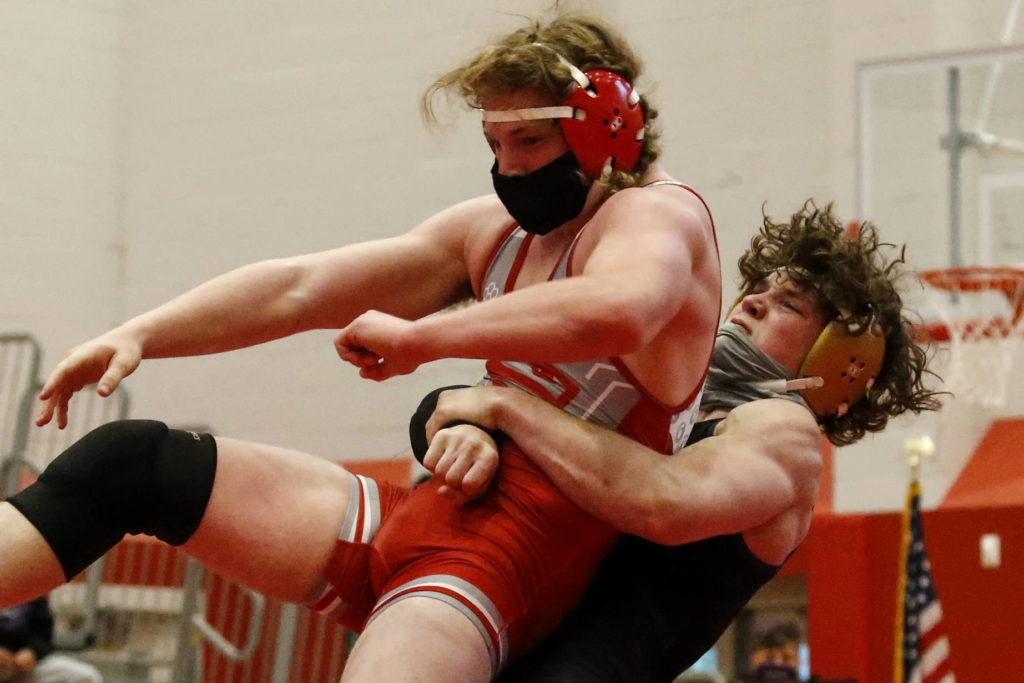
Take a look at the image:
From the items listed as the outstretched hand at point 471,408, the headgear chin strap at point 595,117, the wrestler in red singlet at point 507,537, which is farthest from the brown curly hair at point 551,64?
the outstretched hand at point 471,408

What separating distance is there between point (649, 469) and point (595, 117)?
22.1 inches

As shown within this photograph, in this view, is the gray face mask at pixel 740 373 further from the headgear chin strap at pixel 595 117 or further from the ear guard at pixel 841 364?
the headgear chin strap at pixel 595 117

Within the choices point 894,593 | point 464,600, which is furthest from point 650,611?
point 894,593

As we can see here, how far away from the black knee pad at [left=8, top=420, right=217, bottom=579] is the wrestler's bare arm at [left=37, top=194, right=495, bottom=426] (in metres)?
0.12

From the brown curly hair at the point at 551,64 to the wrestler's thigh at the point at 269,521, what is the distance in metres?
0.67

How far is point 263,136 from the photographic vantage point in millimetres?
8273

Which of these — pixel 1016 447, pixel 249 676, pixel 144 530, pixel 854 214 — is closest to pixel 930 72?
pixel 854 214

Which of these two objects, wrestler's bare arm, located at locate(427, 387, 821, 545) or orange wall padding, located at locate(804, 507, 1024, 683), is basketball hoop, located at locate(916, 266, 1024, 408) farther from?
wrestler's bare arm, located at locate(427, 387, 821, 545)

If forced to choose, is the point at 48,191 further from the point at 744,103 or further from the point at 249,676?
the point at 744,103

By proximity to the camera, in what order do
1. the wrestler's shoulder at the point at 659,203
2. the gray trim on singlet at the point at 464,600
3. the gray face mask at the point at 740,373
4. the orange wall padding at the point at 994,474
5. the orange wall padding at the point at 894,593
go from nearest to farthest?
the gray trim on singlet at the point at 464,600, the wrestler's shoulder at the point at 659,203, the gray face mask at the point at 740,373, the orange wall padding at the point at 894,593, the orange wall padding at the point at 994,474

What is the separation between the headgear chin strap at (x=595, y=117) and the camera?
6.61 ft

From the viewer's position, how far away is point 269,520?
193 cm

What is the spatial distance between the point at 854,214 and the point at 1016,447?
1.43 meters

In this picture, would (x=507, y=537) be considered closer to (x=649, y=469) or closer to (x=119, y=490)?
(x=649, y=469)
